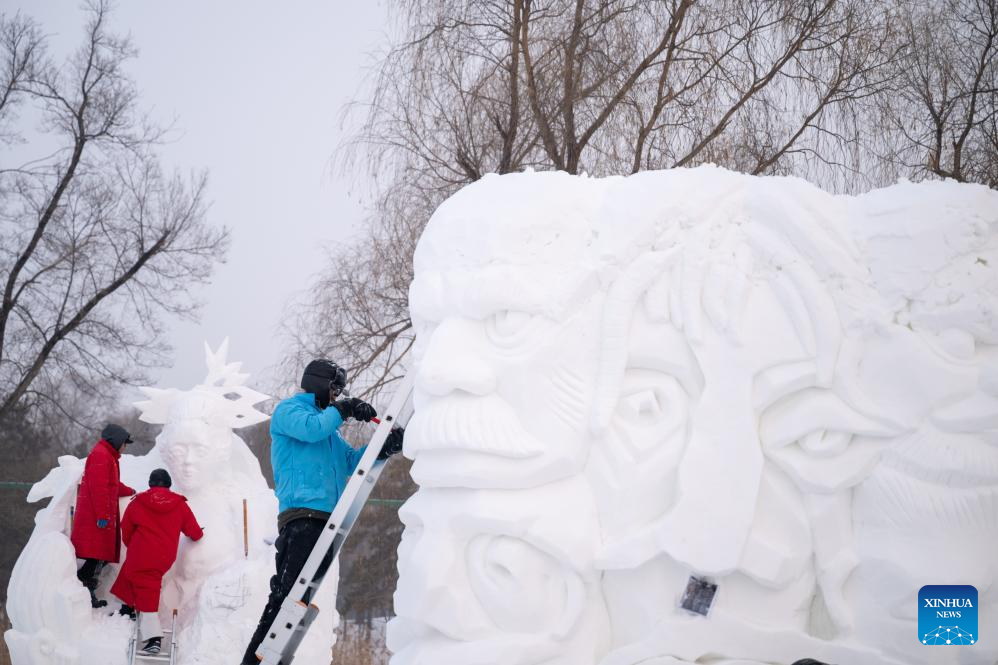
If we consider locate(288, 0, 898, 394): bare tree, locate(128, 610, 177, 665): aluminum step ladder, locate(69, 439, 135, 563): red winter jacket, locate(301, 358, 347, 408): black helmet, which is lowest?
locate(128, 610, 177, 665): aluminum step ladder

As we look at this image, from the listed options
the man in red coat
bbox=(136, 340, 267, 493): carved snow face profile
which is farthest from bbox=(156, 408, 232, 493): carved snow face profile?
the man in red coat

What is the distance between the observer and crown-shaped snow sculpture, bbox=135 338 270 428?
5.40 meters

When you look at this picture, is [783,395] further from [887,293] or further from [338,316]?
[338,316]

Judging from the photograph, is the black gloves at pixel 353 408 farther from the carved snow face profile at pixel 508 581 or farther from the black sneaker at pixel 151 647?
the black sneaker at pixel 151 647

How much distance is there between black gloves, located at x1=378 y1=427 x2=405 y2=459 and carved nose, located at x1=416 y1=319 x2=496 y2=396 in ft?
1.87

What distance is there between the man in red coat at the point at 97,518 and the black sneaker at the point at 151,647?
0.34 m

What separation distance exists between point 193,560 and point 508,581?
2.69m

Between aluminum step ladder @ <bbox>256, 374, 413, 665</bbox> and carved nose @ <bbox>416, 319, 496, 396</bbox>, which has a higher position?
carved nose @ <bbox>416, 319, 496, 396</bbox>

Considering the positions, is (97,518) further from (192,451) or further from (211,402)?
(211,402)

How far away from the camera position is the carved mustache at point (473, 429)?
3148mm

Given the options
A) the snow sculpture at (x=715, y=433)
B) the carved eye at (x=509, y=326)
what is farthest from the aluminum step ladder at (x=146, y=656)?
the carved eye at (x=509, y=326)

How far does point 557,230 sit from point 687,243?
426 millimetres

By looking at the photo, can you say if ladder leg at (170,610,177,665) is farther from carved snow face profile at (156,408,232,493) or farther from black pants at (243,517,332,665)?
black pants at (243,517,332,665)

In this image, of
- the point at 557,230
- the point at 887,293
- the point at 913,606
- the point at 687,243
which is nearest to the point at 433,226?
the point at 557,230
